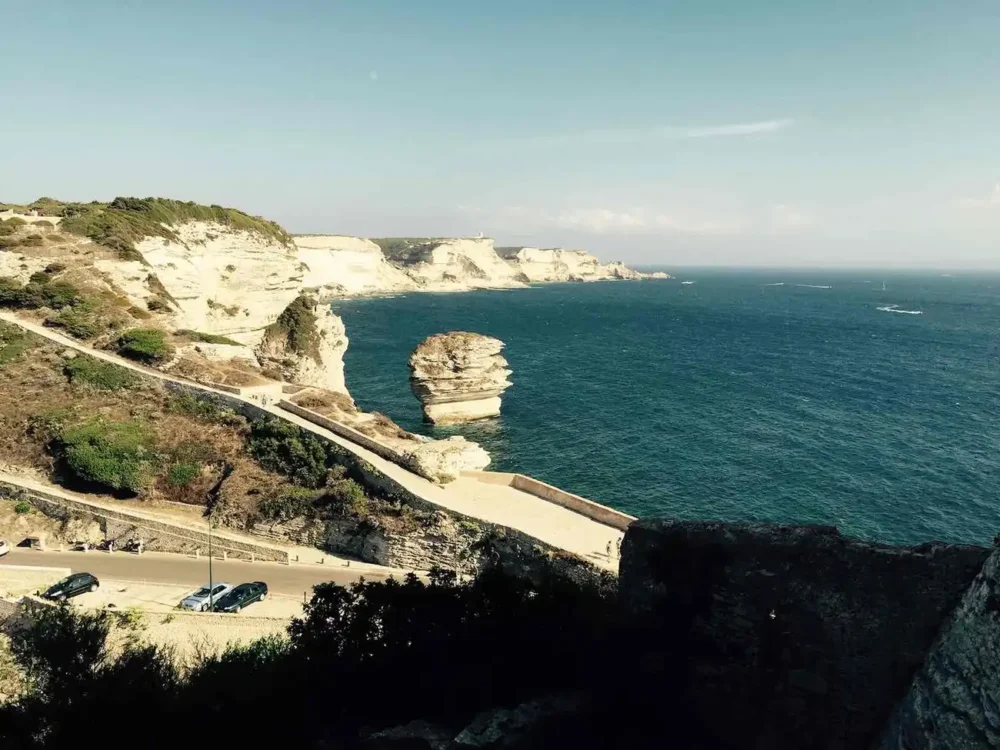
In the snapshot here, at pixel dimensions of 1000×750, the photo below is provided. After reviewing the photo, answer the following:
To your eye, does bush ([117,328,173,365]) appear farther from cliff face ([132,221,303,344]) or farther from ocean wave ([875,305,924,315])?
ocean wave ([875,305,924,315])

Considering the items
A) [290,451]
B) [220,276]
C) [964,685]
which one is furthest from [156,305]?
[964,685]

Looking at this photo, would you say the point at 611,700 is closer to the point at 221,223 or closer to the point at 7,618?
the point at 7,618

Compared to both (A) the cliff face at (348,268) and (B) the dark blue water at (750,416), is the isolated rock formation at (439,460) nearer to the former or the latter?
(B) the dark blue water at (750,416)

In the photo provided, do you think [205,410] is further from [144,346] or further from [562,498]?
[562,498]

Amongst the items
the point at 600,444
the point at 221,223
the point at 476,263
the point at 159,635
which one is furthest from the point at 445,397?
the point at 476,263

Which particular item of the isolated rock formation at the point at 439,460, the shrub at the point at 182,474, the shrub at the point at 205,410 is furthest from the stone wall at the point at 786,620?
the shrub at the point at 205,410
